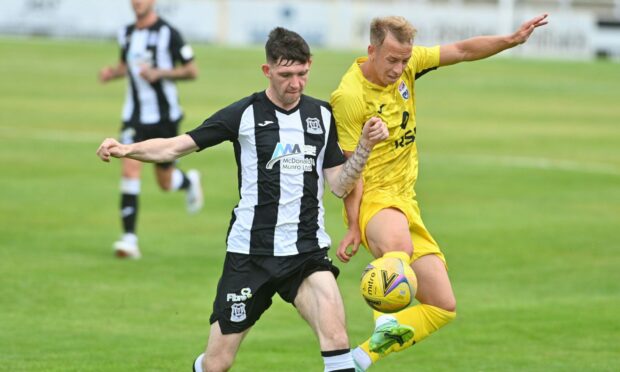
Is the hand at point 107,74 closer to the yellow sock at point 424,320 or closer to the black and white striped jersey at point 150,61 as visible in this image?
the black and white striped jersey at point 150,61

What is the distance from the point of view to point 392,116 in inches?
353

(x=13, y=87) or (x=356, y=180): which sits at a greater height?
(x=356, y=180)

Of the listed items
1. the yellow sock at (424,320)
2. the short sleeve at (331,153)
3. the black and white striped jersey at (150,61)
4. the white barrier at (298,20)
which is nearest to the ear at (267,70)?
the short sleeve at (331,153)

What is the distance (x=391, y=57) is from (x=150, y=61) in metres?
6.65

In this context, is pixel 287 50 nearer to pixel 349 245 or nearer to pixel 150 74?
pixel 349 245

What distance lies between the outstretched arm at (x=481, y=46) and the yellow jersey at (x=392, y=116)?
0.29 feet

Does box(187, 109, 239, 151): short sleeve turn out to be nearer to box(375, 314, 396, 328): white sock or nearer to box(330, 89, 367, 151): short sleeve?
box(330, 89, 367, 151): short sleeve

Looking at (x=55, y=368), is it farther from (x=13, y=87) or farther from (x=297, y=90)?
(x=13, y=87)

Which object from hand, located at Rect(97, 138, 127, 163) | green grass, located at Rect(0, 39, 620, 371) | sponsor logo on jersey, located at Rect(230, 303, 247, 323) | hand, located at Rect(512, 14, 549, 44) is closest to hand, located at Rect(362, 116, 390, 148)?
sponsor logo on jersey, located at Rect(230, 303, 247, 323)

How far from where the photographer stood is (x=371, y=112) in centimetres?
886

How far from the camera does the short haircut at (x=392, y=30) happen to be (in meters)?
8.58

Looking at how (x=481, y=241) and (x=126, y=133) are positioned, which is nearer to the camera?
(x=126, y=133)

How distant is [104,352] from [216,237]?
19.3 ft

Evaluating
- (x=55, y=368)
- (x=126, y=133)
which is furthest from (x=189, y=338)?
(x=126, y=133)
